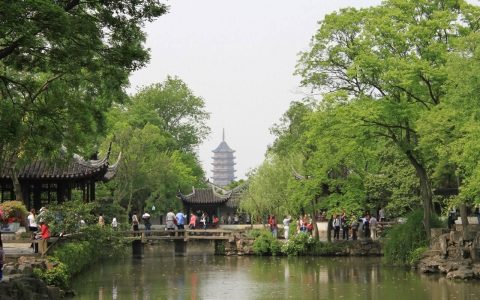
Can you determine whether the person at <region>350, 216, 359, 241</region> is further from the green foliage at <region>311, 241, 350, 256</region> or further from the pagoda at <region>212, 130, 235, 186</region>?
the pagoda at <region>212, 130, 235, 186</region>

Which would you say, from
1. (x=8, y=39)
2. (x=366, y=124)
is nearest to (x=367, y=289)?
(x=366, y=124)

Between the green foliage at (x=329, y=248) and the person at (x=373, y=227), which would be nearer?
the green foliage at (x=329, y=248)

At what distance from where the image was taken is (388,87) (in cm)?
2667

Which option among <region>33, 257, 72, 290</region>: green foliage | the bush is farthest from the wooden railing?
<region>33, 257, 72, 290</region>: green foliage

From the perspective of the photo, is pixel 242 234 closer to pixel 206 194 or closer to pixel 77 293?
pixel 77 293

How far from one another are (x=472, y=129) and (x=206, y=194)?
3992 centimetres

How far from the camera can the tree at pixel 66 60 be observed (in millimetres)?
11782

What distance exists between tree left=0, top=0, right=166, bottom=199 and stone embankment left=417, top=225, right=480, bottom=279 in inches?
509

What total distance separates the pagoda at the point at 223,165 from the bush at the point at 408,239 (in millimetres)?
128281

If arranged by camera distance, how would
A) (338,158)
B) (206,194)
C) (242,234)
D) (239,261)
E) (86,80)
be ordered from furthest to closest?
1. (206,194)
2. (242,234)
3. (239,261)
4. (338,158)
5. (86,80)

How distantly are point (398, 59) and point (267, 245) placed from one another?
41.5 ft

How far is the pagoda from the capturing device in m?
157

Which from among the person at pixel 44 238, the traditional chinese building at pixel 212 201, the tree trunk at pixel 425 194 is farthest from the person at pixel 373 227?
the traditional chinese building at pixel 212 201

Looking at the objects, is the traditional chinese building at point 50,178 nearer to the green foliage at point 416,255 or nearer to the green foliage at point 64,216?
the green foliage at point 64,216
